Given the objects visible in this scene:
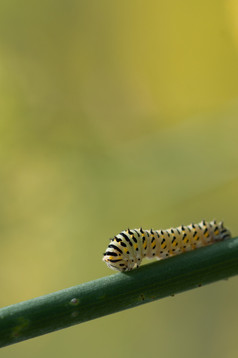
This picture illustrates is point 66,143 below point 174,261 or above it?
above

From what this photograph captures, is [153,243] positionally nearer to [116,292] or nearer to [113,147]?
[116,292]

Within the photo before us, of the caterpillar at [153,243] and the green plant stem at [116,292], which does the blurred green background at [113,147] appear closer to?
the caterpillar at [153,243]

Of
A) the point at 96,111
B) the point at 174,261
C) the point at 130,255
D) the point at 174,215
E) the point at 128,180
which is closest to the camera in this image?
the point at 174,261

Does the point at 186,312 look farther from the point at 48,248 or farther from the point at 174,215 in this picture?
the point at 48,248

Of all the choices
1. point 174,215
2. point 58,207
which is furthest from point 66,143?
point 174,215

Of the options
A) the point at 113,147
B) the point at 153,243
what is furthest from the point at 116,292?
the point at 113,147

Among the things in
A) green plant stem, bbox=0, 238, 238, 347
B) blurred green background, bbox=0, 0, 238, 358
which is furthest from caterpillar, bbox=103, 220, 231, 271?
blurred green background, bbox=0, 0, 238, 358
